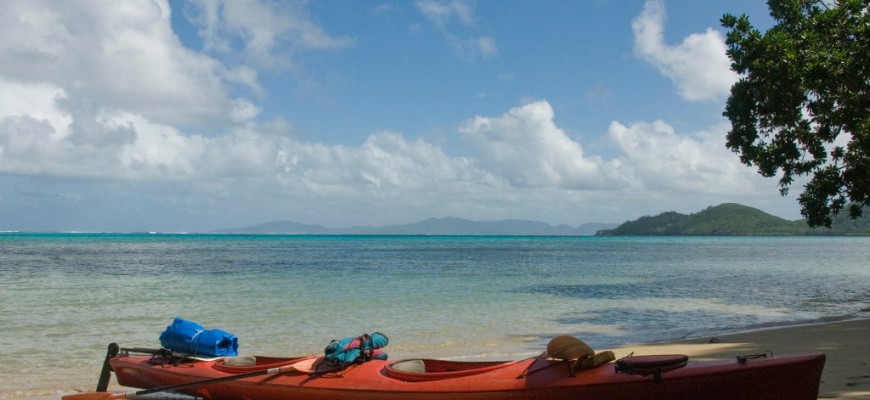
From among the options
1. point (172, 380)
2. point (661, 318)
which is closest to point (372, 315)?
point (661, 318)

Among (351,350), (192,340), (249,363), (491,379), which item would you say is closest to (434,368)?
(351,350)

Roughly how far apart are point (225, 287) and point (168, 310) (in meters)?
7.58

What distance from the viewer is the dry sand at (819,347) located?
331 inches

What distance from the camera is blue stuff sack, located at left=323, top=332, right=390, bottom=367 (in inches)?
320

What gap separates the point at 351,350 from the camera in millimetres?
8227

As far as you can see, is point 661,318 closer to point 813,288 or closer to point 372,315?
point 372,315

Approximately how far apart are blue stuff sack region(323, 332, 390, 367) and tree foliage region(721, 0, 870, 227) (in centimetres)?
987

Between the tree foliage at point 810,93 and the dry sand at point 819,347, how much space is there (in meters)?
2.60

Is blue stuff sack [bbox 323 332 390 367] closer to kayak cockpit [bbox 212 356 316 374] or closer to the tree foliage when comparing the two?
kayak cockpit [bbox 212 356 316 374]

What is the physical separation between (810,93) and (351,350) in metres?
11.0

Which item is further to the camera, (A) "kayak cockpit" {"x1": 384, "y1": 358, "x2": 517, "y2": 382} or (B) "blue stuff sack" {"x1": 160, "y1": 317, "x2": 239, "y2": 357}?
(B) "blue stuff sack" {"x1": 160, "y1": 317, "x2": 239, "y2": 357}

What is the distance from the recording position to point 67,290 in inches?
984

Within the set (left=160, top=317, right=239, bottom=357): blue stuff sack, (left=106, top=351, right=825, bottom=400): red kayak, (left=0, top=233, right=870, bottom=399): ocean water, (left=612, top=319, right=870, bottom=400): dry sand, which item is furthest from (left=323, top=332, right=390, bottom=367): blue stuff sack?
(left=612, top=319, right=870, bottom=400): dry sand

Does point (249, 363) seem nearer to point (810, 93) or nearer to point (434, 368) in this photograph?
point (434, 368)
